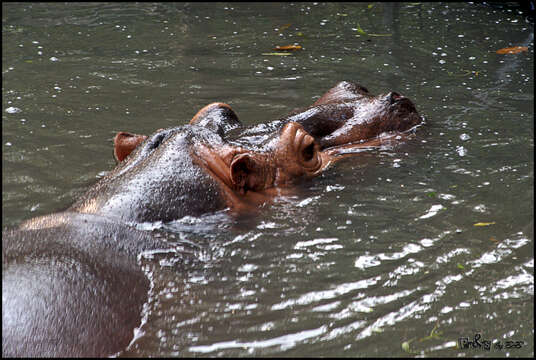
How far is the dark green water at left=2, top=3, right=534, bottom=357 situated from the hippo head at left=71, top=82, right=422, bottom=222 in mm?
A: 164

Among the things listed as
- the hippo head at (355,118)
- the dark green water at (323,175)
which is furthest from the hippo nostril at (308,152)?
the hippo head at (355,118)

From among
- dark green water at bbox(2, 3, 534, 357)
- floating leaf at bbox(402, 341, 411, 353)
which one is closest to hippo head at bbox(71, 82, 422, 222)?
dark green water at bbox(2, 3, 534, 357)

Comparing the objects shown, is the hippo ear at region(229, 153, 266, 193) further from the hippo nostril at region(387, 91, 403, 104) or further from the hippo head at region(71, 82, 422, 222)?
the hippo nostril at region(387, 91, 403, 104)

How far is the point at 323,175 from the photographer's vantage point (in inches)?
214

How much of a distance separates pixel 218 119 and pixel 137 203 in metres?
1.59

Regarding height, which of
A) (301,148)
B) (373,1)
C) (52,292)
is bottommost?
(373,1)

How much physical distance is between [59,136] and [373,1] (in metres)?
7.47

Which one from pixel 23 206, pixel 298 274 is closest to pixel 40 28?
pixel 23 206

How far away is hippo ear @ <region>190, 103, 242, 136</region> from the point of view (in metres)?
5.46

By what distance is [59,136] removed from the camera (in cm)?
667

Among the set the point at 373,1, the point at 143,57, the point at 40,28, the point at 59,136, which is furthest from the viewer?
the point at 373,1

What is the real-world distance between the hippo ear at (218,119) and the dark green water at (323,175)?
2.84 feet

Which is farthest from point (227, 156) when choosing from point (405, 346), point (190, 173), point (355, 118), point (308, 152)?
point (405, 346)

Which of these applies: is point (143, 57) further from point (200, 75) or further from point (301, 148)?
point (301, 148)
